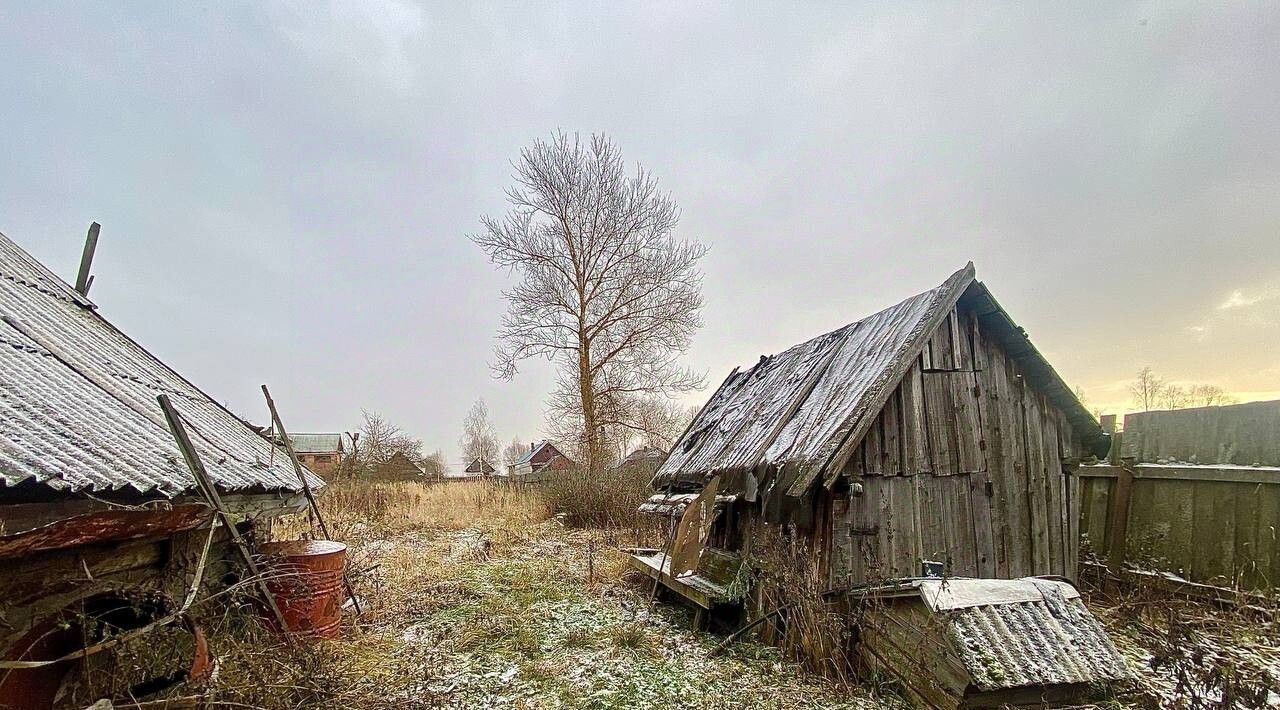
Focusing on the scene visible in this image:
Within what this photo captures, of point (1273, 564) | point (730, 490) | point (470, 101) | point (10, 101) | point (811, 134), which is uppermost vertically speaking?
point (470, 101)

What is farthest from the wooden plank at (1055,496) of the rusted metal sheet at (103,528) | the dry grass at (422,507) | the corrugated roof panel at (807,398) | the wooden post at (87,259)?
the wooden post at (87,259)

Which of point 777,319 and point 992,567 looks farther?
point 777,319

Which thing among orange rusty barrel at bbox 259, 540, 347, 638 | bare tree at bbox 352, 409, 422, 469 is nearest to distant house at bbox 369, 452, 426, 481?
bare tree at bbox 352, 409, 422, 469

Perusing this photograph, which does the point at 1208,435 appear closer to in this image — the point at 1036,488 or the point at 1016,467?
the point at 1036,488

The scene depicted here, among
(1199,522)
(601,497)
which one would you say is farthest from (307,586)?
(1199,522)

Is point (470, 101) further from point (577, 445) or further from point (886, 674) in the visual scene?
point (886, 674)

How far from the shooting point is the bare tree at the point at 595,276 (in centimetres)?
1862

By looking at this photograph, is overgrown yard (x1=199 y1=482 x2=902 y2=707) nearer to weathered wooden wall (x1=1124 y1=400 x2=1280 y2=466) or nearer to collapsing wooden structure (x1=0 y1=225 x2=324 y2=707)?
collapsing wooden structure (x1=0 y1=225 x2=324 y2=707)

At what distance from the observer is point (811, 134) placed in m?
11.3

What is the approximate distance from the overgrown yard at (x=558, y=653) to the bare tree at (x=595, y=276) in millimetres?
9657

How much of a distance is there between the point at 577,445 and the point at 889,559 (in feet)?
45.2

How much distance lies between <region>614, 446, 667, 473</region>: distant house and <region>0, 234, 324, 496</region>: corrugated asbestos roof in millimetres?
9908

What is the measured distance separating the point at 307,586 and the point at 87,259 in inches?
223

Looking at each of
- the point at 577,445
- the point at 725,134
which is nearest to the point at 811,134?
the point at 725,134
